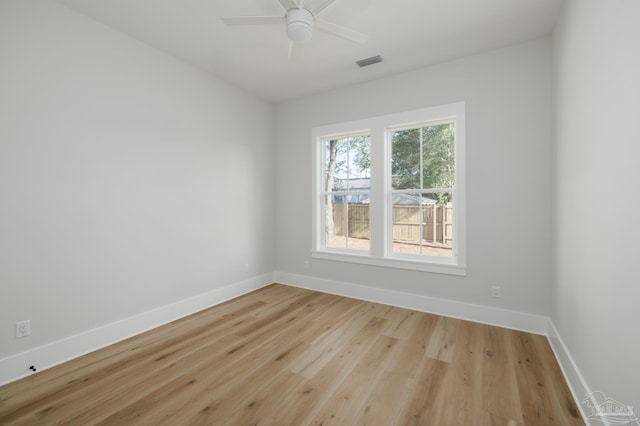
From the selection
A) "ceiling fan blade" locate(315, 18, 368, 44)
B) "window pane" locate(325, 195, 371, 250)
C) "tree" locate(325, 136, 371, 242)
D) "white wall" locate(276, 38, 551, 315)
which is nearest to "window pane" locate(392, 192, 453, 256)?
"white wall" locate(276, 38, 551, 315)

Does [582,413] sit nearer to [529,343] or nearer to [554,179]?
[529,343]

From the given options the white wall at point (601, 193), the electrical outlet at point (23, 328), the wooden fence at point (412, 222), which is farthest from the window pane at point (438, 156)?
the electrical outlet at point (23, 328)

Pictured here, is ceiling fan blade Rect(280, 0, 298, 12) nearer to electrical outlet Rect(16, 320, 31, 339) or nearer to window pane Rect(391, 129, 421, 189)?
window pane Rect(391, 129, 421, 189)

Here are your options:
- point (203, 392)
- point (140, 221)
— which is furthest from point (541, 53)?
point (140, 221)

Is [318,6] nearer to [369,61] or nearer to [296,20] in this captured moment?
[296,20]

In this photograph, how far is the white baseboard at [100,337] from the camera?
2.03 metres

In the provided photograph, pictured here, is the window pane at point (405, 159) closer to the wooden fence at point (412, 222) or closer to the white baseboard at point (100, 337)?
the wooden fence at point (412, 222)

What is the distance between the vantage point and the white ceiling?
2279 millimetres

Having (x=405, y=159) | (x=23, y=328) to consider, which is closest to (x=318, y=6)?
(x=405, y=159)

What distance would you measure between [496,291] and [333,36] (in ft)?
10.2

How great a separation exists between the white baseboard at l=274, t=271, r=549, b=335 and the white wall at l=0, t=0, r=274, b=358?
4.31 ft

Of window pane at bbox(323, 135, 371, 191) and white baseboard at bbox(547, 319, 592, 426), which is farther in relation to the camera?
window pane at bbox(323, 135, 371, 191)

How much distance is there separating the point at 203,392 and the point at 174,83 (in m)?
3.08

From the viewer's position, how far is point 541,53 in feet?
8.79
